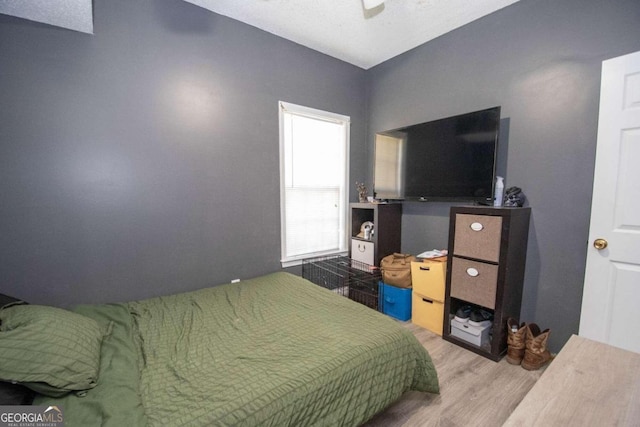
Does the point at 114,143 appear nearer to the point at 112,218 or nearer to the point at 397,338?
the point at 112,218

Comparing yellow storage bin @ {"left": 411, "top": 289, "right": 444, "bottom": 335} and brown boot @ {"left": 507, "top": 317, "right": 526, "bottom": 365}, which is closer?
brown boot @ {"left": 507, "top": 317, "right": 526, "bottom": 365}

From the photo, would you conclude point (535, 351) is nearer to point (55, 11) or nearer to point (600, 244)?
point (600, 244)

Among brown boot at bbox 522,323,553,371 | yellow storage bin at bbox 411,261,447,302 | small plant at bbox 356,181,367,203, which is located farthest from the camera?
small plant at bbox 356,181,367,203

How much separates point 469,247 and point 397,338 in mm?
1021

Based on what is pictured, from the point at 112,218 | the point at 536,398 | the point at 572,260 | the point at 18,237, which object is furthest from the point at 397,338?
the point at 18,237

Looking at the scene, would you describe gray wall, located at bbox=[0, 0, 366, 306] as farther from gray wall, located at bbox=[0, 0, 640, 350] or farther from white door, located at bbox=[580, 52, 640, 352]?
white door, located at bbox=[580, 52, 640, 352]

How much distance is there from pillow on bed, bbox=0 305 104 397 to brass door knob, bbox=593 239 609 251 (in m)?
2.78

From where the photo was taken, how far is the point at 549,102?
186 cm

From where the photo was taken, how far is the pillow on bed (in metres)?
0.89

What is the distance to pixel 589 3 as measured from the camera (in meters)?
1.68

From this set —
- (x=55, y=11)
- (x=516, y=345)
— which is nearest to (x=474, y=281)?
(x=516, y=345)

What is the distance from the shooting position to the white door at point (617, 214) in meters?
1.52

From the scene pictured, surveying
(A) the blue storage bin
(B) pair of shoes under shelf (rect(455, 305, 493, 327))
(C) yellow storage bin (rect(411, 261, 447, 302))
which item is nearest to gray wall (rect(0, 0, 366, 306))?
(A) the blue storage bin

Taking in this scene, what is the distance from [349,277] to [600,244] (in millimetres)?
1945
